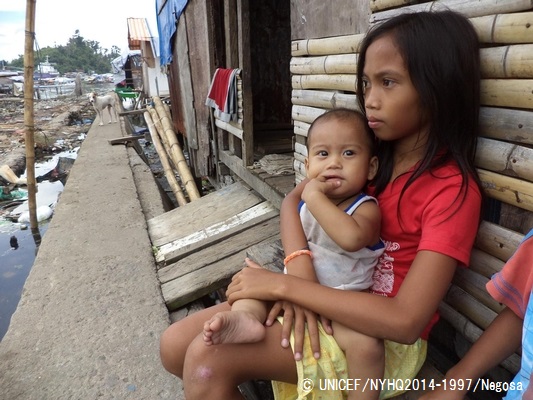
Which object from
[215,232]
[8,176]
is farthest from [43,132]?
[215,232]

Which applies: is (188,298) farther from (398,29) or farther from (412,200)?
(398,29)

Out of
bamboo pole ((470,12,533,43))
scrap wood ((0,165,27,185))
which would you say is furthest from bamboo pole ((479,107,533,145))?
scrap wood ((0,165,27,185))

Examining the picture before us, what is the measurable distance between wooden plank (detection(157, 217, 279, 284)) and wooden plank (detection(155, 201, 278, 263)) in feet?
0.23

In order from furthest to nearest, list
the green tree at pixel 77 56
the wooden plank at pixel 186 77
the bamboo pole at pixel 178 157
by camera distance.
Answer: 1. the green tree at pixel 77 56
2. the wooden plank at pixel 186 77
3. the bamboo pole at pixel 178 157

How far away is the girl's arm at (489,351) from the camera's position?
1.20 m

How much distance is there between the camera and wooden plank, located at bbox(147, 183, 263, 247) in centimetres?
391

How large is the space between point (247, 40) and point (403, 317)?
341 cm

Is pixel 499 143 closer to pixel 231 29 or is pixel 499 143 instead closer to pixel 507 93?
pixel 507 93

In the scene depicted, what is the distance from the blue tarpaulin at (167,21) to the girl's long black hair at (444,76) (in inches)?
213

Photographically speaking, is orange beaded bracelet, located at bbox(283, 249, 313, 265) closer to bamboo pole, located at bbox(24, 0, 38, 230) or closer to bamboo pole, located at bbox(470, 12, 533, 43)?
bamboo pole, located at bbox(470, 12, 533, 43)

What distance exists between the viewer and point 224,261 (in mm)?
3141

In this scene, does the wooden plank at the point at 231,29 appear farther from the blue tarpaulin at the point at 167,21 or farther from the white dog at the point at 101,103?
the white dog at the point at 101,103

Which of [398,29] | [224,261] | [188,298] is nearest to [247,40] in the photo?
Answer: [224,261]

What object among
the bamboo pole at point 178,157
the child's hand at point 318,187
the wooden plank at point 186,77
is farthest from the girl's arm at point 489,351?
the wooden plank at point 186,77
